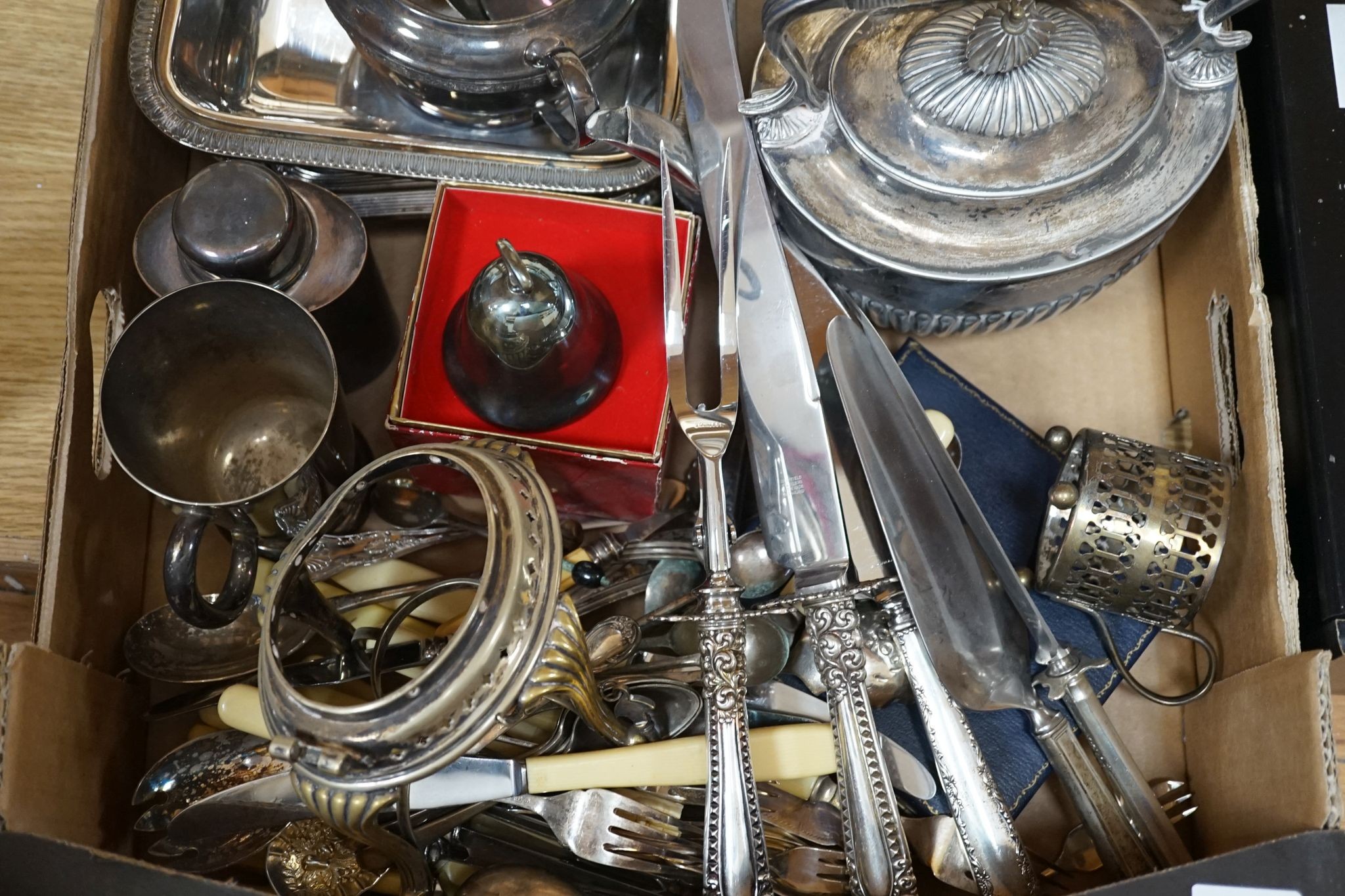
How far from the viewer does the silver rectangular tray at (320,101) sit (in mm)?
694

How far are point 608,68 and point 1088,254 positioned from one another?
352 millimetres

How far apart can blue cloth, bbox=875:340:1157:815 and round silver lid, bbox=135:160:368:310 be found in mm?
386

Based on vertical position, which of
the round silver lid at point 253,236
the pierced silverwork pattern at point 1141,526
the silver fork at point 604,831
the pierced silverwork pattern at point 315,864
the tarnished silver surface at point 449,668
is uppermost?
the round silver lid at point 253,236

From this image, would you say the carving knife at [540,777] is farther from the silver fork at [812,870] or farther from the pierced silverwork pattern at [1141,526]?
the pierced silverwork pattern at [1141,526]

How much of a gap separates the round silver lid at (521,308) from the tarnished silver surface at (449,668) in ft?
0.31

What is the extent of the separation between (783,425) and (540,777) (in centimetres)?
25

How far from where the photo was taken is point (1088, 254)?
60 cm

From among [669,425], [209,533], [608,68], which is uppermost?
[608,68]

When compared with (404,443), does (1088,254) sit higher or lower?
higher

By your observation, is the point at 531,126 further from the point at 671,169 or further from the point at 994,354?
the point at 994,354

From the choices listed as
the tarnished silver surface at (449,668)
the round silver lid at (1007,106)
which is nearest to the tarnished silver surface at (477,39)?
the round silver lid at (1007,106)

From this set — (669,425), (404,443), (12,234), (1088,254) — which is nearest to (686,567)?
(669,425)

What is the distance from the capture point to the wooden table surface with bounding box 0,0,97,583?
70 cm

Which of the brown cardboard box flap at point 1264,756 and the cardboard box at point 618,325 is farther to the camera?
the cardboard box at point 618,325
